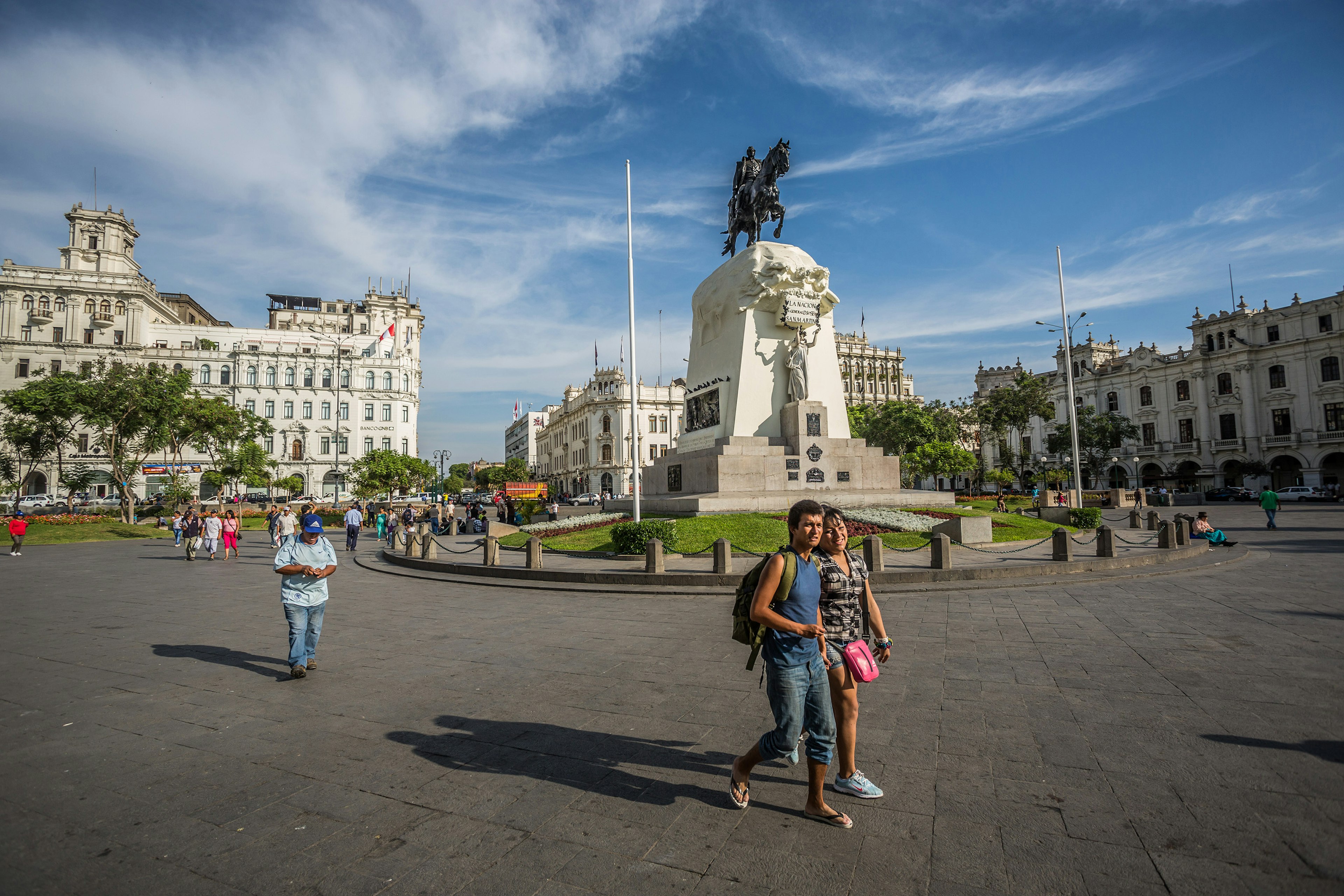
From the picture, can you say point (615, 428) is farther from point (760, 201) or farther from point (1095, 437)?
point (760, 201)

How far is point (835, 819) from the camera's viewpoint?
11.5 feet

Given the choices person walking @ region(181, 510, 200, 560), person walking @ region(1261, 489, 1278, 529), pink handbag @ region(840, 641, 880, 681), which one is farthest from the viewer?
person walking @ region(1261, 489, 1278, 529)

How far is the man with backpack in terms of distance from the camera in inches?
136

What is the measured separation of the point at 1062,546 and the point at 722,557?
7.02 metres

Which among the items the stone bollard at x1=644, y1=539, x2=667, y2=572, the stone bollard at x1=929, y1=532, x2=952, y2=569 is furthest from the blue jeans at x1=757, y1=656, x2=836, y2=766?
the stone bollard at x1=929, y1=532, x2=952, y2=569

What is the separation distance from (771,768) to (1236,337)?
235 ft

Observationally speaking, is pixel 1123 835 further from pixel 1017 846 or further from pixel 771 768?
pixel 771 768

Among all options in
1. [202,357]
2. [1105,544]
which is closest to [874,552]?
[1105,544]

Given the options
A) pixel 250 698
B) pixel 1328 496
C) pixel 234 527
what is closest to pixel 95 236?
pixel 234 527

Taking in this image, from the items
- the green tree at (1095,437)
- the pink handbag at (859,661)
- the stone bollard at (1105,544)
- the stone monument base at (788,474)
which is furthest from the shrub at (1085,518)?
the green tree at (1095,437)

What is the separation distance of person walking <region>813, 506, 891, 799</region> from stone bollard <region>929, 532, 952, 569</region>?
934 centimetres

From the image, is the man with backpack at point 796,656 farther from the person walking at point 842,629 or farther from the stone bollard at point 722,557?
the stone bollard at point 722,557

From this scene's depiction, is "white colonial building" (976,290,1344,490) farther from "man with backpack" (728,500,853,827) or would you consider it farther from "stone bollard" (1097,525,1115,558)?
"man with backpack" (728,500,853,827)

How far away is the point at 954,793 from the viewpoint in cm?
386
